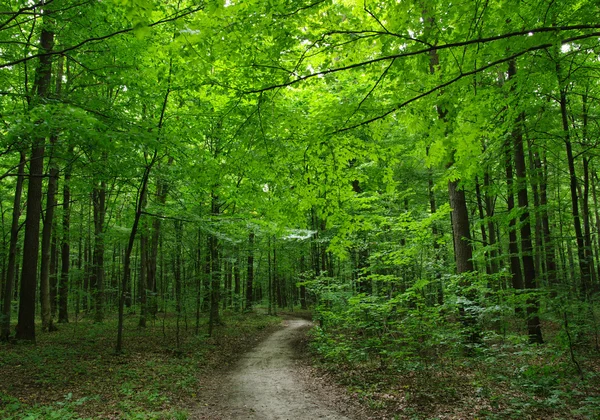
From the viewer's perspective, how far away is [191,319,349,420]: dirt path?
6.77 metres

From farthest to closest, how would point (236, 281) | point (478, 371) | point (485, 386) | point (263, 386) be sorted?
point (236, 281), point (263, 386), point (478, 371), point (485, 386)

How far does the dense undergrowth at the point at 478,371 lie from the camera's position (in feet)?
A: 18.9

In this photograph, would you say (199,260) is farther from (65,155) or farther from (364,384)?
(364,384)

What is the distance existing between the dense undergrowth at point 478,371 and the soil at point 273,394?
0.62 m

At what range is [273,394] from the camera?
26.4 feet

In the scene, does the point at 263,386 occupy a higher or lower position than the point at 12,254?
lower

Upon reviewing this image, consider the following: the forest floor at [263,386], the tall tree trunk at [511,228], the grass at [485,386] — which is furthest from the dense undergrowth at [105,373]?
the tall tree trunk at [511,228]

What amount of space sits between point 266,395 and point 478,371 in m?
4.77

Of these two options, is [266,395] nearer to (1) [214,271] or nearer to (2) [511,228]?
(1) [214,271]

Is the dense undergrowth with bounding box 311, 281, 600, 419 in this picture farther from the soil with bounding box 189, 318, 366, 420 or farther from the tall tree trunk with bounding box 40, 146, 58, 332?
the tall tree trunk with bounding box 40, 146, 58, 332

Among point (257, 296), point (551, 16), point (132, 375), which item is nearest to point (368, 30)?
point (551, 16)

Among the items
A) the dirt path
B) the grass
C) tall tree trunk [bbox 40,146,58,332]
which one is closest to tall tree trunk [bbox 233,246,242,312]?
the dirt path

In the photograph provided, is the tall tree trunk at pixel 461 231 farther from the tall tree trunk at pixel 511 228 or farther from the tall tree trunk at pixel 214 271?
the tall tree trunk at pixel 214 271

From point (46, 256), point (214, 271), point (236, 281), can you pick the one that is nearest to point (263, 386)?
point (214, 271)
